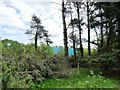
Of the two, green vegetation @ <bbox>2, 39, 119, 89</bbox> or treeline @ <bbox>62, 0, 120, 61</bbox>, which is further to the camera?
treeline @ <bbox>62, 0, 120, 61</bbox>

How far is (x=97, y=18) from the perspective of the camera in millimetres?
8508

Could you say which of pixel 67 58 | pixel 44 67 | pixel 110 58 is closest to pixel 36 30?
pixel 67 58

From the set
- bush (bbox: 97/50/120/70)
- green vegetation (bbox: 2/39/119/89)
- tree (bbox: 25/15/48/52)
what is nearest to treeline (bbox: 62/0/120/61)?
bush (bbox: 97/50/120/70)

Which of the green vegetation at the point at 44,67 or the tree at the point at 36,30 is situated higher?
the tree at the point at 36,30

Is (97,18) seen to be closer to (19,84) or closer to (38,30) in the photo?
(38,30)

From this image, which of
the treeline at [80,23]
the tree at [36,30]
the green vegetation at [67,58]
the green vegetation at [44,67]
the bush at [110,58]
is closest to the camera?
the green vegetation at [67,58]

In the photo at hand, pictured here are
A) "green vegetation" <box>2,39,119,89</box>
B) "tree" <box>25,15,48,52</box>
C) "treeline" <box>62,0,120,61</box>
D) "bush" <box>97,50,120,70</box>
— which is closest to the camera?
"green vegetation" <box>2,39,119,89</box>

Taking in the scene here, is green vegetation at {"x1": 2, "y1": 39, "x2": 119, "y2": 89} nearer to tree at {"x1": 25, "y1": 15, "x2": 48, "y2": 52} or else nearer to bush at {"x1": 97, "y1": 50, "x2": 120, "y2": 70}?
bush at {"x1": 97, "y1": 50, "x2": 120, "y2": 70}

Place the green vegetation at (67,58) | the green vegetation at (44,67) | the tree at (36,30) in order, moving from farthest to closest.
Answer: the tree at (36,30) < the green vegetation at (44,67) < the green vegetation at (67,58)

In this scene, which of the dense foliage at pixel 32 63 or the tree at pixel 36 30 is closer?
the dense foliage at pixel 32 63

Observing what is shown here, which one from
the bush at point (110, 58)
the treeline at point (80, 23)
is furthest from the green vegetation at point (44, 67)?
the treeline at point (80, 23)

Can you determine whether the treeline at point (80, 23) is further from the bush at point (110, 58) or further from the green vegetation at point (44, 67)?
the green vegetation at point (44, 67)

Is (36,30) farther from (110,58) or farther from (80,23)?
(80,23)

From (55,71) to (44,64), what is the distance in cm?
44
